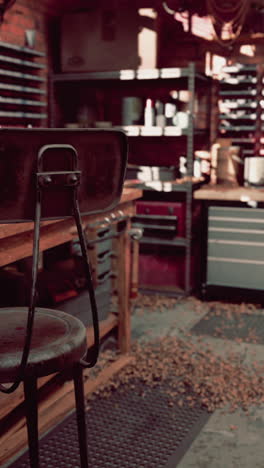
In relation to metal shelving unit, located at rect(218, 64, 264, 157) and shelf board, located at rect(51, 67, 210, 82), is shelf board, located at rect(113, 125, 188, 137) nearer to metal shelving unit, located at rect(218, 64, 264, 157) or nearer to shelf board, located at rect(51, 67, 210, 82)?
shelf board, located at rect(51, 67, 210, 82)

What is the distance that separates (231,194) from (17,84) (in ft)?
5.53

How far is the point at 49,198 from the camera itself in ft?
4.66

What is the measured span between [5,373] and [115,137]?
2.22 ft

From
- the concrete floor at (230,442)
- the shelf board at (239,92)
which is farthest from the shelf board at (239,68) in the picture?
the concrete floor at (230,442)

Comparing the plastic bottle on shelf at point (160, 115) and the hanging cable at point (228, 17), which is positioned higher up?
the hanging cable at point (228, 17)

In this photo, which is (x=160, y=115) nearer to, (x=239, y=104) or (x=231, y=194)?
(x=239, y=104)

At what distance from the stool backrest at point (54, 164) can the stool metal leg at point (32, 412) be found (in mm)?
451

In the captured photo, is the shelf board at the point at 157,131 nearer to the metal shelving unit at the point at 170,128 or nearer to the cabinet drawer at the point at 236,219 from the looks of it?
the metal shelving unit at the point at 170,128

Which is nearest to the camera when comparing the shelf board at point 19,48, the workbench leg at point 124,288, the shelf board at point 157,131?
the workbench leg at point 124,288

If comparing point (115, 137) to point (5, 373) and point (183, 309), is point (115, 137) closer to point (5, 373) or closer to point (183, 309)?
point (5, 373)

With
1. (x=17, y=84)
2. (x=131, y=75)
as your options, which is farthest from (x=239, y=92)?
(x=17, y=84)

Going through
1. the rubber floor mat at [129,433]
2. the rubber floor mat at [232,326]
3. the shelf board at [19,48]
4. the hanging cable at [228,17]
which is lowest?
the rubber floor mat at [129,433]

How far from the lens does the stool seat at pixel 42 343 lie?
1388mm

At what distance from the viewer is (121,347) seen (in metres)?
3.21
